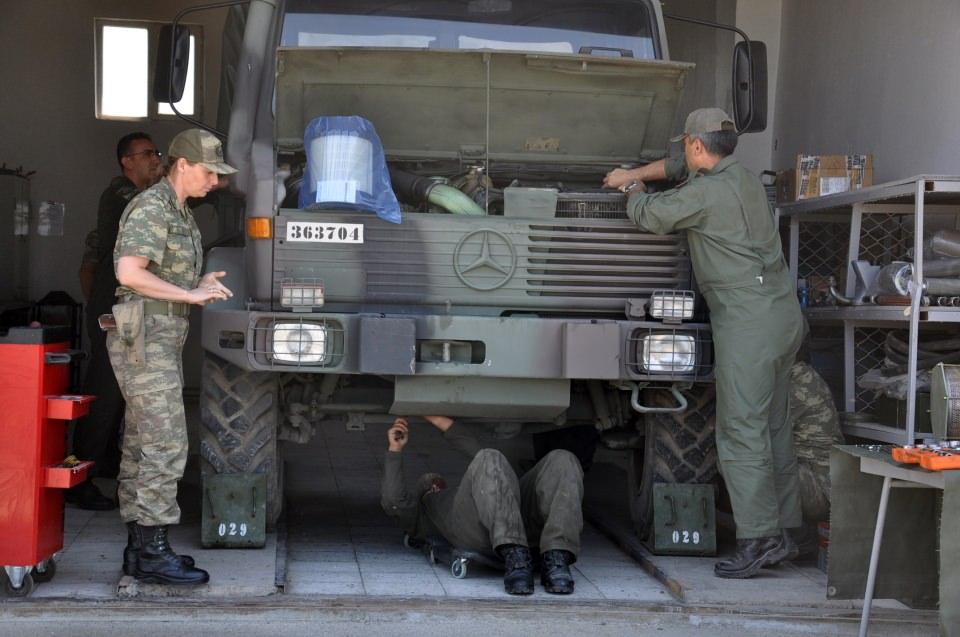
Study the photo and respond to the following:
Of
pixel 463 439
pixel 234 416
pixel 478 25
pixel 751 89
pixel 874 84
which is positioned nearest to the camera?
pixel 234 416

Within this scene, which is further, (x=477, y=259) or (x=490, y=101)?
(x=490, y=101)

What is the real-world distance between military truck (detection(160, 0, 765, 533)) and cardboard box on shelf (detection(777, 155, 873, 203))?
1.79ft

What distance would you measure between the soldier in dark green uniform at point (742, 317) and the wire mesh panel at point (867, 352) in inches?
42.3

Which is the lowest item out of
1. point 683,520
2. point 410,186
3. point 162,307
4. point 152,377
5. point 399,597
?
point 399,597

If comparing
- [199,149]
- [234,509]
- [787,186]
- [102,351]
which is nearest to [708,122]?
[787,186]

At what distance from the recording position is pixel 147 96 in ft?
35.1

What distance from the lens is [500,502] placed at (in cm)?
527

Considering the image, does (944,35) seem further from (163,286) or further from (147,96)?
(147,96)

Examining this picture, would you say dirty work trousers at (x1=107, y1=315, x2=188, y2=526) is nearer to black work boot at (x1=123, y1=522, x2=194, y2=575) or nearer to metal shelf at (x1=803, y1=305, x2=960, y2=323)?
black work boot at (x1=123, y1=522, x2=194, y2=575)

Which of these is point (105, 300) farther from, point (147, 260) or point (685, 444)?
point (685, 444)

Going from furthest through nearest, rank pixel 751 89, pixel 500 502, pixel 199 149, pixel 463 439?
pixel 751 89 < pixel 463 439 < pixel 500 502 < pixel 199 149

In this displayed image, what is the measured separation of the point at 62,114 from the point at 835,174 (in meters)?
6.52

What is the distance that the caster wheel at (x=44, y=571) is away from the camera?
16.4 ft

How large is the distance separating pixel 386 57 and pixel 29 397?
6.88 feet
